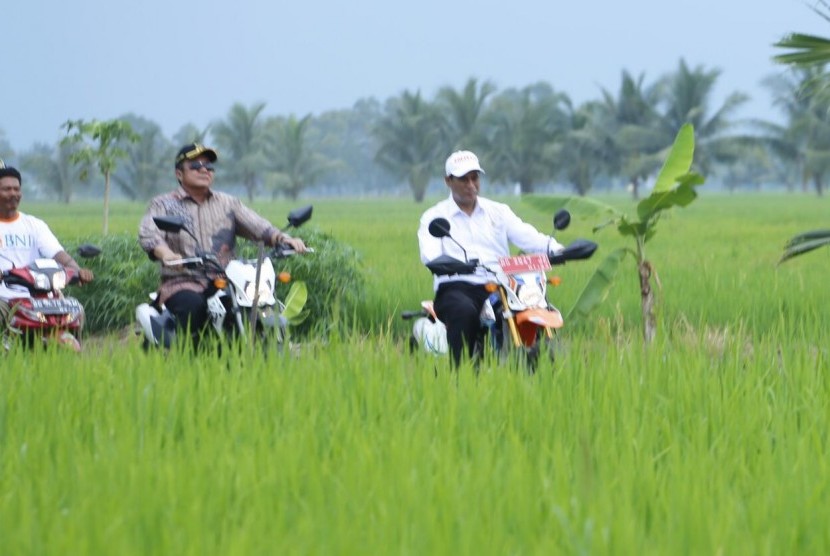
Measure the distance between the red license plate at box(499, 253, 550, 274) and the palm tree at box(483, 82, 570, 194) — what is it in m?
50.0

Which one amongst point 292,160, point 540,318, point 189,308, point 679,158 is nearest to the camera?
point 540,318

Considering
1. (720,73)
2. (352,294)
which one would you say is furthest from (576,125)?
(352,294)

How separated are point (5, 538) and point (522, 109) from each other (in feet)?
181

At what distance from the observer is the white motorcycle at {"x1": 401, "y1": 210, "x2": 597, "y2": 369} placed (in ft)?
17.8

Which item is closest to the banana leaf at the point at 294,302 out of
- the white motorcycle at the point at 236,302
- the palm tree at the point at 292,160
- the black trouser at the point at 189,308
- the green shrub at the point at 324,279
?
the white motorcycle at the point at 236,302

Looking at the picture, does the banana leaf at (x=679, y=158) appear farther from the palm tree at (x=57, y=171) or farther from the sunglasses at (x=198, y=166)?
the palm tree at (x=57, y=171)

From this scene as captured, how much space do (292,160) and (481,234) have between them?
56174 millimetres

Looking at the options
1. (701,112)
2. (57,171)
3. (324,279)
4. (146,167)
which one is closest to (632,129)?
(701,112)

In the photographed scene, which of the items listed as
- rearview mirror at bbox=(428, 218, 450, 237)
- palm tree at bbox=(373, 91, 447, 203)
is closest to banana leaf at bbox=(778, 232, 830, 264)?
rearview mirror at bbox=(428, 218, 450, 237)

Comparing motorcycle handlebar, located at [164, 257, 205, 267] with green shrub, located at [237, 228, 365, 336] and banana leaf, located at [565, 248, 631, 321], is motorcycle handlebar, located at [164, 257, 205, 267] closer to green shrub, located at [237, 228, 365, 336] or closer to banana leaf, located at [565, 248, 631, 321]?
banana leaf, located at [565, 248, 631, 321]

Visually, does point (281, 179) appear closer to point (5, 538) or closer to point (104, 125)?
point (104, 125)

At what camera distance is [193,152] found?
5996 mm

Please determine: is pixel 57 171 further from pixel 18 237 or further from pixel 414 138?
pixel 18 237

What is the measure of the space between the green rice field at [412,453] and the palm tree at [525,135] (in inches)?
1991
